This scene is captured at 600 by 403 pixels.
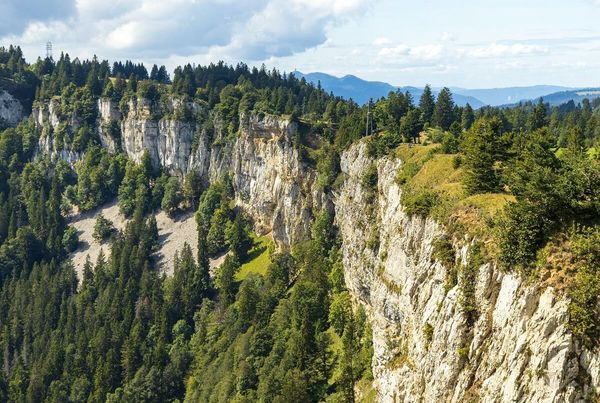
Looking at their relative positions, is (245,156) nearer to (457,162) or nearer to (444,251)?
(457,162)

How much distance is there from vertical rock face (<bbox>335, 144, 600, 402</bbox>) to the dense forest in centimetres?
185

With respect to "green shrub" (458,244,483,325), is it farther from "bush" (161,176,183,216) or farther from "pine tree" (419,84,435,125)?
"bush" (161,176,183,216)

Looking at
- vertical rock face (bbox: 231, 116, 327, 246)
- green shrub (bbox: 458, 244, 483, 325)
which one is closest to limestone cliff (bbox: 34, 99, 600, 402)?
green shrub (bbox: 458, 244, 483, 325)

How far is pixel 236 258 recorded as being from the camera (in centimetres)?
14238

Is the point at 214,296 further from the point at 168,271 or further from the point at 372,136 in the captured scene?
the point at 372,136

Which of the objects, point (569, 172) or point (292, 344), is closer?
point (569, 172)

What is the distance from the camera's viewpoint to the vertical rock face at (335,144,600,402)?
32.7m

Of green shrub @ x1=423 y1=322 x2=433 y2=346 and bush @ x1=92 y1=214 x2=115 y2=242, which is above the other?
green shrub @ x1=423 y1=322 x2=433 y2=346

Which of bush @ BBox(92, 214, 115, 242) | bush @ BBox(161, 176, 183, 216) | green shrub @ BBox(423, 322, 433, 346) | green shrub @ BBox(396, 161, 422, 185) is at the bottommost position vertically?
bush @ BBox(92, 214, 115, 242)

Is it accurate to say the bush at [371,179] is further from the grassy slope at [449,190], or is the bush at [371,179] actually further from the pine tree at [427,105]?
the pine tree at [427,105]

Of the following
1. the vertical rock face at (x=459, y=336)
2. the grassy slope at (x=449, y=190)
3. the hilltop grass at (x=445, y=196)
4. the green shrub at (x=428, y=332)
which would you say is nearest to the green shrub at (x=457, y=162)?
the hilltop grass at (x=445, y=196)

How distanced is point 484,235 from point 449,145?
35133mm

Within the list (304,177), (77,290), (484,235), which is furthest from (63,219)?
(484,235)

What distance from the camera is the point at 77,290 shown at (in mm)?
159375
